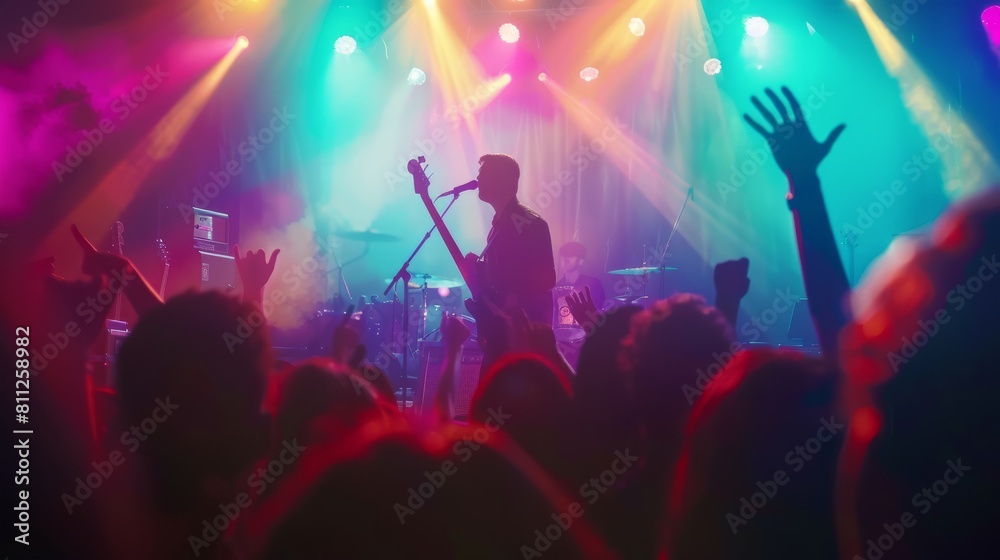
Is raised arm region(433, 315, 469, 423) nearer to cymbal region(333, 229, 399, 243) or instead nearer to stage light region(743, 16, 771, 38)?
cymbal region(333, 229, 399, 243)

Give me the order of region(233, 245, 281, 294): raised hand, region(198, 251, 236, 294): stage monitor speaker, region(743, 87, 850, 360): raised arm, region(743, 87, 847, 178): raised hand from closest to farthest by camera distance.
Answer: region(743, 87, 850, 360): raised arm < region(743, 87, 847, 178): raised hand < region(233, 245, 281, 294): raised hand < region(198, 251, 236, 294): stage monitor speaker

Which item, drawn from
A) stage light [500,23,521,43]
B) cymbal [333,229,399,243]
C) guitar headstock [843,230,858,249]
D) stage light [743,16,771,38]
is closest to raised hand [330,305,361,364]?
cymbal [333,229,399,243]

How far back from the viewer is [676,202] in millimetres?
Answer: 11867

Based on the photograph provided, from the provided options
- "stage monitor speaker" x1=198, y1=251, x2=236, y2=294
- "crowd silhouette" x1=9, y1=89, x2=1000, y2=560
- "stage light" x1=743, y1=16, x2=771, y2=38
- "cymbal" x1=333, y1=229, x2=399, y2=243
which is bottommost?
"crowd silhouette" x1=9, y1=89, x2=1000, y2=560

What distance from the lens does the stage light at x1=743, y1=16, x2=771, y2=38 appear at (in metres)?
10.1

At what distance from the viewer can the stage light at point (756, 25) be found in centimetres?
1013

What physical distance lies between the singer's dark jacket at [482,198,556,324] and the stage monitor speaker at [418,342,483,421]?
1988 millimetres

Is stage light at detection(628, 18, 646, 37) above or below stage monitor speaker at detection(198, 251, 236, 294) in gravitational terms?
above

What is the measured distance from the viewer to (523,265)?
163 inches

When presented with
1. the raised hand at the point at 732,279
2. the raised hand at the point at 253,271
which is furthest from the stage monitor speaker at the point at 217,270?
the raised hand at the point at 732,279

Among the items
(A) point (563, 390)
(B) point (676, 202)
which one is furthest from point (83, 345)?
(B) point (676, 202)

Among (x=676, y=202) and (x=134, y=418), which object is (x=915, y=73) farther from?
(x=134, y=418)

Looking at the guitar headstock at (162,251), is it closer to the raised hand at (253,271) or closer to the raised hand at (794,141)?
the raised hand at (253,271)

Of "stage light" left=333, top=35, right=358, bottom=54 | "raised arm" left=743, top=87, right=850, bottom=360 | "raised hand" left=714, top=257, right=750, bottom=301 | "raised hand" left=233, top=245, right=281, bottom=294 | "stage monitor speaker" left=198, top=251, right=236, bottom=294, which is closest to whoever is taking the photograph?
"raised arm" left=743, top=87, right=850, bottom=360
